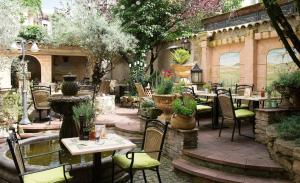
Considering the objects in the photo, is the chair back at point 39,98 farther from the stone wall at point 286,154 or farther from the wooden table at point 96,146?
the stone wall at point 286,154

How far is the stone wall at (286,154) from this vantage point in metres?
4.28

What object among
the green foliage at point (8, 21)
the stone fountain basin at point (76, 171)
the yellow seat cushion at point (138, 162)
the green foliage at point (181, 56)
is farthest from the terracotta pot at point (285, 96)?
the green foliage at point (8, 21)

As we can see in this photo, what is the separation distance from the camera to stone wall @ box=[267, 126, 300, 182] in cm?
428

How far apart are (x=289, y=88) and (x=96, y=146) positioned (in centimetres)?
400

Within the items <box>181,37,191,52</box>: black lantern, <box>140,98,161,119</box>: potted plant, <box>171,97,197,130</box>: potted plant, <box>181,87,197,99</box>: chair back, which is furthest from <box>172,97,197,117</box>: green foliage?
<box>181,37,191,52</box>: black lantern

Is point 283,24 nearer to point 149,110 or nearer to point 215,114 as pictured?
point 215,114

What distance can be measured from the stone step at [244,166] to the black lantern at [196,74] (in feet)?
18.0

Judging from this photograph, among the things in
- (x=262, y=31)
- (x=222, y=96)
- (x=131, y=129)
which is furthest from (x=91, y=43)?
(x=222, y=96)

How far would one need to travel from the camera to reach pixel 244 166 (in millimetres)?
4645

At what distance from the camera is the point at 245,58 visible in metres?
9.16

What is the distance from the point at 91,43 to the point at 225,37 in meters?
5.34

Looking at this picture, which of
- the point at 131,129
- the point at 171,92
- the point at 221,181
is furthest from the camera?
the point at 131,129

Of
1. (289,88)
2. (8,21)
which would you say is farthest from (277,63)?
(8,21)

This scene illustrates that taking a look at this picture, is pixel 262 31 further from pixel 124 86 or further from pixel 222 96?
pixel 124 86
